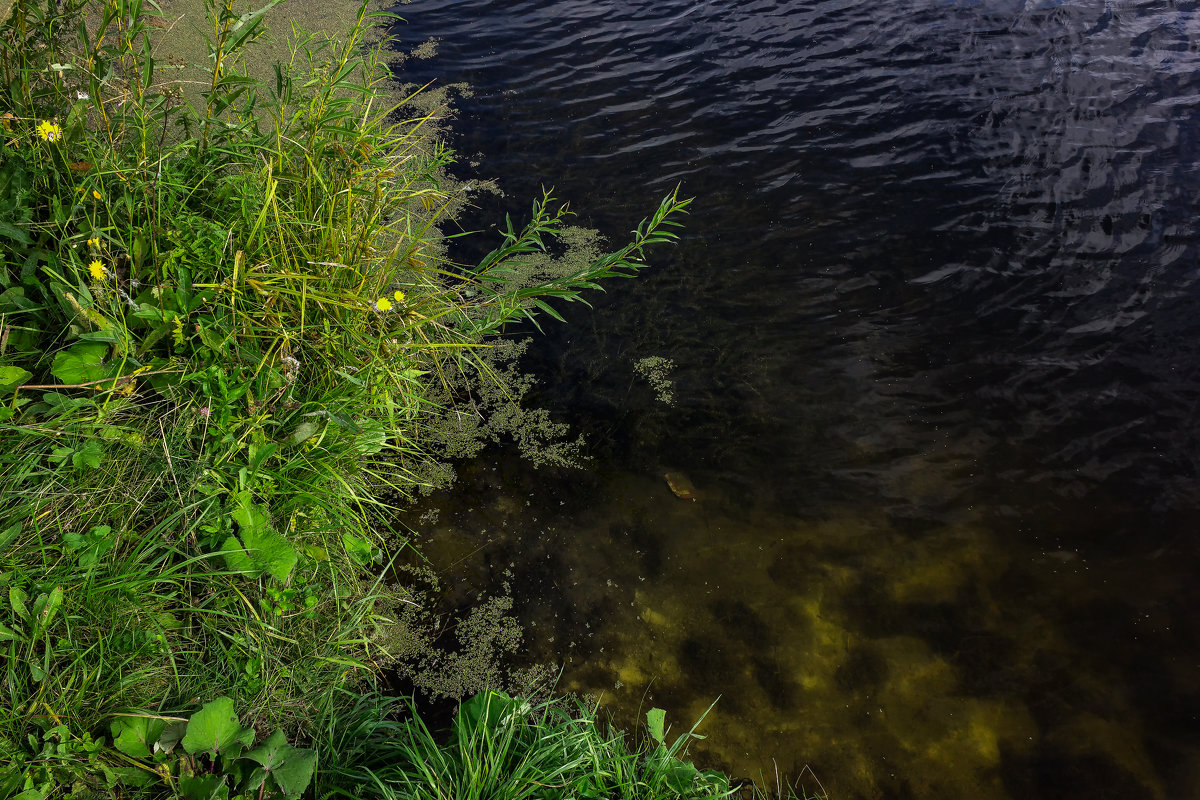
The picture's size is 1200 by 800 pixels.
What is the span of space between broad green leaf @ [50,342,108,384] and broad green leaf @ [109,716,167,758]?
26.0 inches

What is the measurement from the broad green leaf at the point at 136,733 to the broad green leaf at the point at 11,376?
0.68 meters

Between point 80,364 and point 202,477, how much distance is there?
12.9 inches

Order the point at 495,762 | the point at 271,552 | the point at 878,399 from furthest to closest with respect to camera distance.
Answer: the point at 878,399
the point at 271,552
the point at 495,762

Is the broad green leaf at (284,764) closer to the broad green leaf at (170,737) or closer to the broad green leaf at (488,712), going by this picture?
the broad green leaf at (170,737)

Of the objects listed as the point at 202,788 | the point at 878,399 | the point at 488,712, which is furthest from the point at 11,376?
the point at 878,399

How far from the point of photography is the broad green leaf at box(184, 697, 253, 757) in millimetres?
1299

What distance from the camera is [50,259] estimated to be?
1.59 meters

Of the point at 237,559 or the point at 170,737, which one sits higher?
the point at 237,559

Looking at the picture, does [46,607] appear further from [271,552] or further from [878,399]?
Result: [878,399]

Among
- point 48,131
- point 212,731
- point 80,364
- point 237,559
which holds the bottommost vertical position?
point 212,731

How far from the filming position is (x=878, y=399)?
8.54ft

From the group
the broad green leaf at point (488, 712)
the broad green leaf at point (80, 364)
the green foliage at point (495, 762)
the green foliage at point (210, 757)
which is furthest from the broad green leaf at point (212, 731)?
the broad green leaf at point (80, 364)

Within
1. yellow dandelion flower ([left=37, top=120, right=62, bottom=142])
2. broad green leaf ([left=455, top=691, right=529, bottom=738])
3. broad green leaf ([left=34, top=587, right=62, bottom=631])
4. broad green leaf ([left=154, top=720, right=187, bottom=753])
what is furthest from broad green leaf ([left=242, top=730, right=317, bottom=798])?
yellow dandelion flower ([left=37, top=120, right=62, bottom=142])

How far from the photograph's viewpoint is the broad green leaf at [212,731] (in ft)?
4.26
